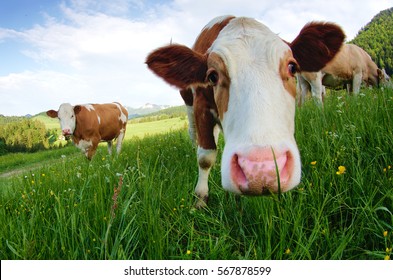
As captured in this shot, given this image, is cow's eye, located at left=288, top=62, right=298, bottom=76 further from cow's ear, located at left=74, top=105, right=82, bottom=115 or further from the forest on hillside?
the forest on hillside

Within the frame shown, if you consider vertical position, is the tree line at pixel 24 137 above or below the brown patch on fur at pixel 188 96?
below

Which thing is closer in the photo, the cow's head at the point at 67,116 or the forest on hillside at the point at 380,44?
the cow's head at the point at 67,116

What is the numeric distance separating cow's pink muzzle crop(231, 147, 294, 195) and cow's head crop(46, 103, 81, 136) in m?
8.75

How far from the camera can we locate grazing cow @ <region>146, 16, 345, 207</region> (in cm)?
154

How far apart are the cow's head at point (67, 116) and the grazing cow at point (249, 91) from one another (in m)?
7.24

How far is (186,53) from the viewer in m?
2.56

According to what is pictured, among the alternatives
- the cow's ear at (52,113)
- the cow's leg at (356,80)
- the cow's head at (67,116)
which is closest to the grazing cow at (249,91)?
the cow's head at (67,116)

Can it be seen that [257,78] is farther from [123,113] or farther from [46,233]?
[123,113]

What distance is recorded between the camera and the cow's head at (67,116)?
31.1 ft

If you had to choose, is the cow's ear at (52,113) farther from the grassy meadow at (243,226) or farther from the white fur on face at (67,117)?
the grassy meadow at (243,226)

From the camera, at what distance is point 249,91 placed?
1.85 metres

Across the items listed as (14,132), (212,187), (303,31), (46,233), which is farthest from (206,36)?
(14,132)
